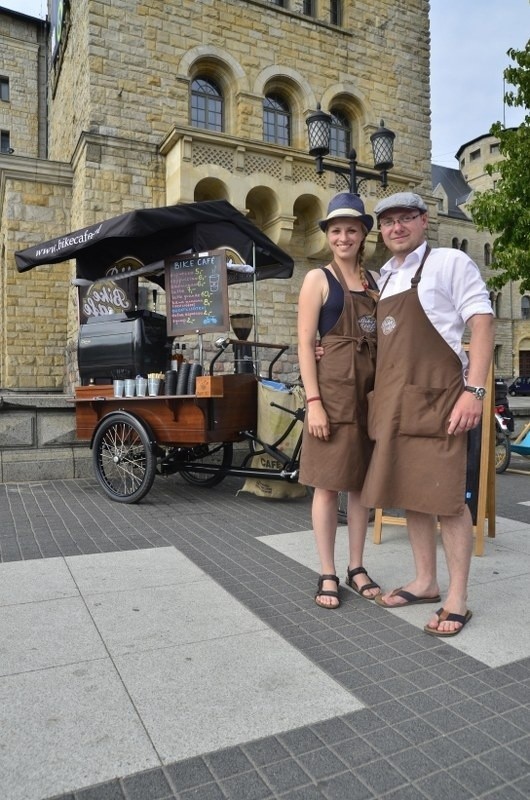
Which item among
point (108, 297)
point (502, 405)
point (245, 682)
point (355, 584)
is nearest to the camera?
point (245, 682)

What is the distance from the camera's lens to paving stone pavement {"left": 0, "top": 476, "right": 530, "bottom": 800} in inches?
67.6

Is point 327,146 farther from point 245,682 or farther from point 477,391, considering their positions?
point 245,682

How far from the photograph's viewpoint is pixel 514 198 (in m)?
12.6

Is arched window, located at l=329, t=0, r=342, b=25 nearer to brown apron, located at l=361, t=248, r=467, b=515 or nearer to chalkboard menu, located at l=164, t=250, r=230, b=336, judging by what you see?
chalkboard menu, located at l=164, t=250, r=230, b=336

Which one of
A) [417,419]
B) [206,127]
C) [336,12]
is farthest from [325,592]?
[336,12]

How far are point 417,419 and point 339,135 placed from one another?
1897 centimetres

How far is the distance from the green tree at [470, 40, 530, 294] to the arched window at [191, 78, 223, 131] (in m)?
8.40

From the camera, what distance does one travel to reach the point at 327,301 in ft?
10.00

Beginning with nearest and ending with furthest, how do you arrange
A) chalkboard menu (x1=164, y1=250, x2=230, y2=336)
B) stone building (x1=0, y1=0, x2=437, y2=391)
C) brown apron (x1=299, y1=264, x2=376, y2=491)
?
brown apron (x1=299, y1=264, x2=376, y2=491) < chalkboard menu (x1=164, y1=250, x2=230, y2=336) < stone building (x1=0, y1=0, x2=437, y2=391)

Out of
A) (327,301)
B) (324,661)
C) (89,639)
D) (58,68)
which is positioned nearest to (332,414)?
(327,301)

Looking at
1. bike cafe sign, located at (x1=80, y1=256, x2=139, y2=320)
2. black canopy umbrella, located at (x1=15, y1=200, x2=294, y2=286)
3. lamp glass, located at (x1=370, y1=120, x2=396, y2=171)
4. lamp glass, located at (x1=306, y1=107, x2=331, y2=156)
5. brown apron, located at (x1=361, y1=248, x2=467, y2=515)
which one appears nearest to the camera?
brown apron, located at (x1=361, y1=248, x2=467, y2=515)

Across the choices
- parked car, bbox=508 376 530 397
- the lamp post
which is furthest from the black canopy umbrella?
parked car, bbox=508 376 530 397

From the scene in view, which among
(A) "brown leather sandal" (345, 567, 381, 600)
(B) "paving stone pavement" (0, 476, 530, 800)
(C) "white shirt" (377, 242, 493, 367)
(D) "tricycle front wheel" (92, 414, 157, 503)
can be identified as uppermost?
(C) "white shirt" (377, 242, 493, 367)

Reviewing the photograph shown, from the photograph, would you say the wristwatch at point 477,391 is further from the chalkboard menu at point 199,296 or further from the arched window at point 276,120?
the arched window at point 276,120
